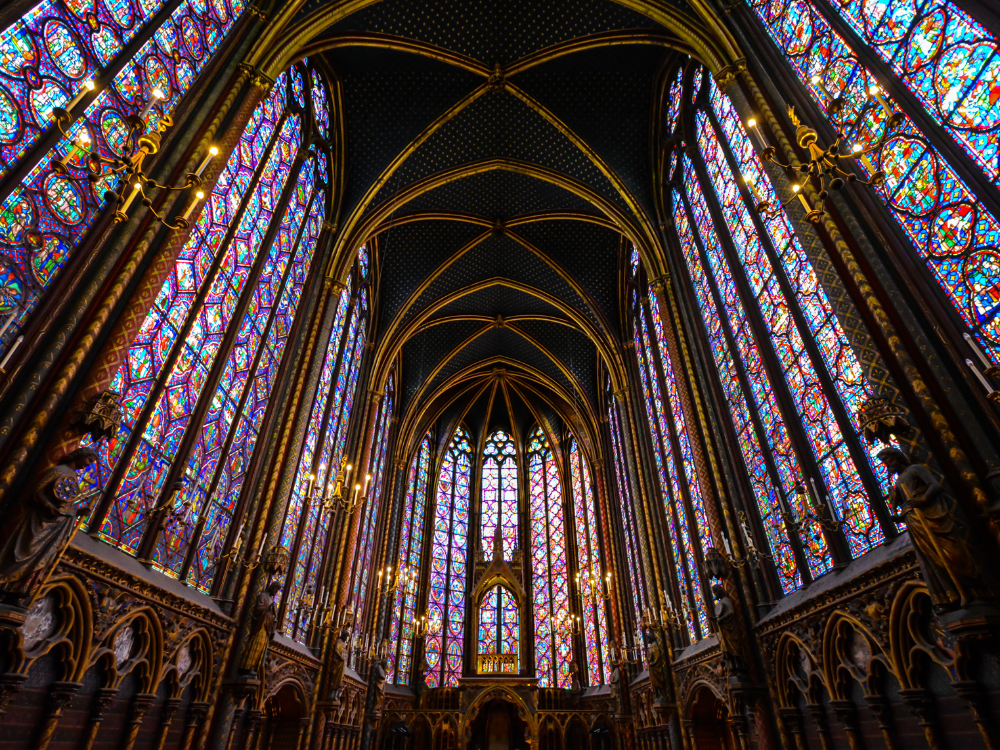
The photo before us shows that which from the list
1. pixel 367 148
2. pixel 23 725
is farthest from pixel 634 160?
pixel 23 725

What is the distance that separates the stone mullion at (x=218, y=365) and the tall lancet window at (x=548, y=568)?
18.4 meters

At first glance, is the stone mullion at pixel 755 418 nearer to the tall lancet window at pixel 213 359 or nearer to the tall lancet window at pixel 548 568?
the tall lancet window at pixel 213 359

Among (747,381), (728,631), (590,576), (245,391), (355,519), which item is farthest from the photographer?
(590,576)

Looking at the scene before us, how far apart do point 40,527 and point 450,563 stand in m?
22.2

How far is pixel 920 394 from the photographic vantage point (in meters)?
5.90

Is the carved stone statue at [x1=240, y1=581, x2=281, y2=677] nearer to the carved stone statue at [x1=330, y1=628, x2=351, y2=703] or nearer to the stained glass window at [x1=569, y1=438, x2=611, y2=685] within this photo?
the carved stone statue at [x1=330, y1=628, x2=351, y2=703]

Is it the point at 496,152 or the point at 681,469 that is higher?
the point at 496,152

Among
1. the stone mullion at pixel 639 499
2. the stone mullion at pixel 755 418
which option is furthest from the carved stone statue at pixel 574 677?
the stone mullion at pixel 755 418

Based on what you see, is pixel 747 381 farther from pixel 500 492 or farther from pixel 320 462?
pixel 500 492

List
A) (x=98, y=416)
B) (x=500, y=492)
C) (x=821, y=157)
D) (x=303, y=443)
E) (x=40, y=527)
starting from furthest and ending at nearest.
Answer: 1. (x=500, y=492)
2. (x=303, y=443)
3. (x=98, y=416)
4. (x=40, y=527)
5. (x=821, y=157)

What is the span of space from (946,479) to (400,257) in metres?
17.3

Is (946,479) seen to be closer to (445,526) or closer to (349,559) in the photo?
(349,559)

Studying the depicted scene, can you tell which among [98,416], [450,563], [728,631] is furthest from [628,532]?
[98,416]

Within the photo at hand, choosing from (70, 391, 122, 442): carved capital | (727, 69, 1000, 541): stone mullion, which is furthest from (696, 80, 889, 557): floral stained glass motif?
(70, 391, 122, 442): carved capital
